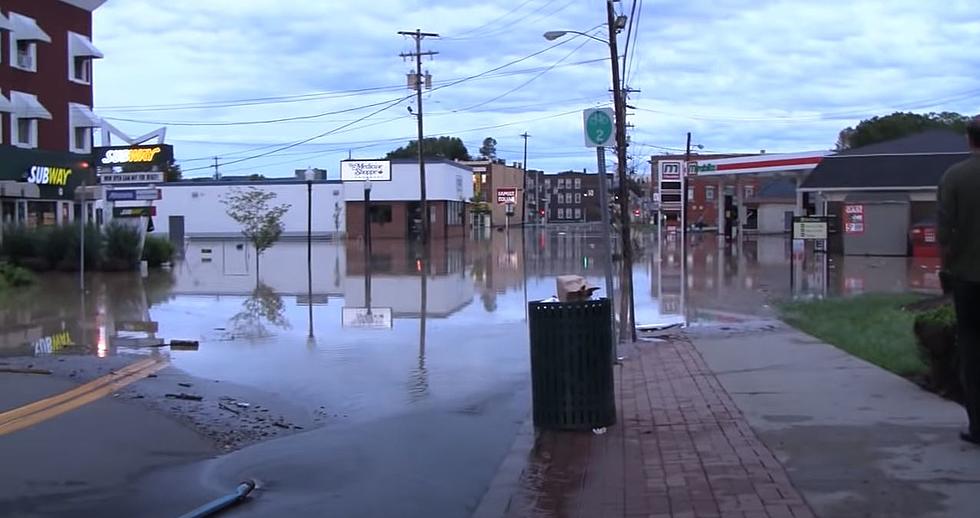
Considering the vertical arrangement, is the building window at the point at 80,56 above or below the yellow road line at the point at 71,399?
above

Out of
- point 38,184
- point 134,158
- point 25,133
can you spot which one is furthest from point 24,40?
point 134,158

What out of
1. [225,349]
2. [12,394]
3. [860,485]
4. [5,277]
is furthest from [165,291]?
[860,485]

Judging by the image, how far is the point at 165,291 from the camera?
84.0ft

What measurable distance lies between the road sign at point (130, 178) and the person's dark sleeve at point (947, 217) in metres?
28.8

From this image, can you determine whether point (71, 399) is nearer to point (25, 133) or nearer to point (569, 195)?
point (25, 133)

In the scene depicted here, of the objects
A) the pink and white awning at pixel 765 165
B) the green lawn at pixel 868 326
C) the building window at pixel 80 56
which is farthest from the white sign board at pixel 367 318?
the pink and white awning at pixel 765 165

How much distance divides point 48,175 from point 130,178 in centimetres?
907

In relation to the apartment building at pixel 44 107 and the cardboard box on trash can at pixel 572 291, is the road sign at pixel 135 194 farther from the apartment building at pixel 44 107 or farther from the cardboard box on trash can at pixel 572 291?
the cardboard box on trash can at pixel 572 291

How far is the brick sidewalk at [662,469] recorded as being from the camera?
5.83 m

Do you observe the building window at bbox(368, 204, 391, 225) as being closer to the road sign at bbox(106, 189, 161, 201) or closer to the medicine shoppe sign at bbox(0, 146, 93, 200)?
the medicine shoppe sign at bbox(0, 146, 93, 200)

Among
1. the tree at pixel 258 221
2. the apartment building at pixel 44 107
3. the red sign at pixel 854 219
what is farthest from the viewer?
the red sign at pixel 854 219

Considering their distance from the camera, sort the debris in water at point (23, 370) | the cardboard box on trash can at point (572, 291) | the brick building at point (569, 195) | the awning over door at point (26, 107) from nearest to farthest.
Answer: the cardboard box on trash can at point (572, 291), the debris in water at point (23, 370), the awning over door at point (26, 107), the brick building at point (569, 195)

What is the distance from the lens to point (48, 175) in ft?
131

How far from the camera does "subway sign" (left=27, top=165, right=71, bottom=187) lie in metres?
38.7
